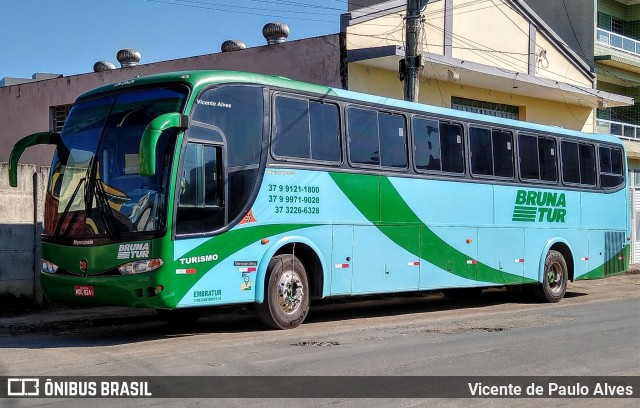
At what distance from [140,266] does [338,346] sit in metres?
2.67

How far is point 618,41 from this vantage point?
36375 mm

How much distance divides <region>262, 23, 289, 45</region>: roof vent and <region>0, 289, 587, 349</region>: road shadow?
792 centimetres

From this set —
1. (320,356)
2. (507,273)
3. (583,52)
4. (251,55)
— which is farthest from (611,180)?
(583,52)

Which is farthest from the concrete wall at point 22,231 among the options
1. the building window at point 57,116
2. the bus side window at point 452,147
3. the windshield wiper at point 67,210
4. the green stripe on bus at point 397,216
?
the building window at point 57,116

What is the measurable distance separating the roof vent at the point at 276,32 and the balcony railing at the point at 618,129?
50.5 ft

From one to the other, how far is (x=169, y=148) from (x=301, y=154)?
2.49 m

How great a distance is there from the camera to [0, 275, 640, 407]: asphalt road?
338 inches

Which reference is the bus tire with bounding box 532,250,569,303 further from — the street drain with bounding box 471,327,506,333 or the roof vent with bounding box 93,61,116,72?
the roof vent with bounding box 93,61,116,72

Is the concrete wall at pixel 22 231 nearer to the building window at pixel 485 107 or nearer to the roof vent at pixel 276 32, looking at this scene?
the roof vent at pixel 276 32

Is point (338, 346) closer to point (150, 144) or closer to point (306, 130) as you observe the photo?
point (150, 144)

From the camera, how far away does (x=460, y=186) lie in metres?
15.7

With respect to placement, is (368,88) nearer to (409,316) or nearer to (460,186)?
(460,186)

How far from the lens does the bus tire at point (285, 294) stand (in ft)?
39.0

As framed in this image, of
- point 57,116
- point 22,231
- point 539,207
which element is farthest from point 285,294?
point 57,116
